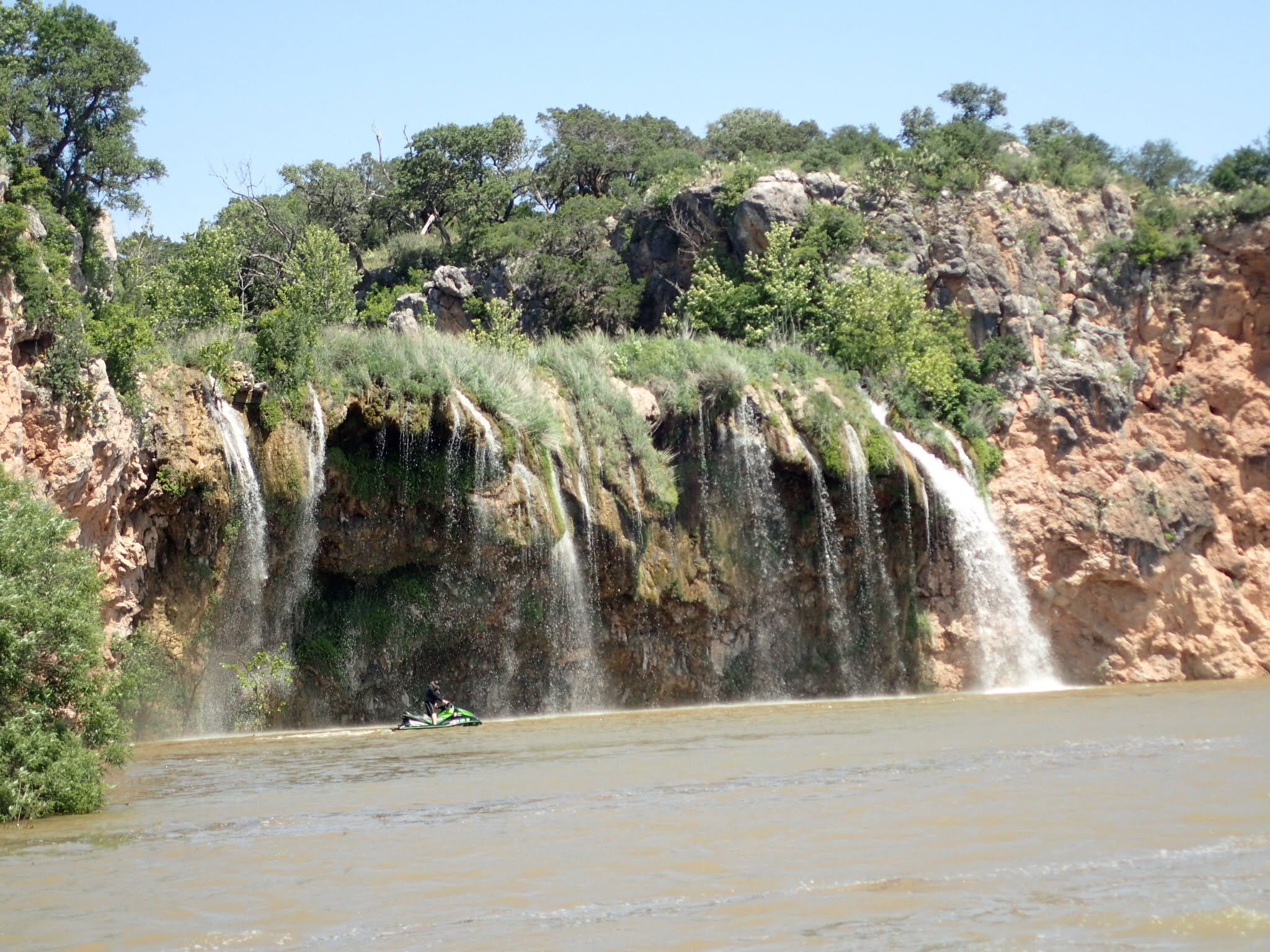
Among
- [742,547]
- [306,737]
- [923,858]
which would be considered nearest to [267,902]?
[923,858]

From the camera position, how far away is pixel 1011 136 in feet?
155

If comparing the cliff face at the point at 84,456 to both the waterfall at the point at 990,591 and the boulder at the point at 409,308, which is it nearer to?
the waterfall at the point at 990,591

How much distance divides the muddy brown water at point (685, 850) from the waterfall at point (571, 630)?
880 centimetres

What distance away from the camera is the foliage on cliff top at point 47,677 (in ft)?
43.6

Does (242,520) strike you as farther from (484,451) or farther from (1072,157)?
(1072,157)

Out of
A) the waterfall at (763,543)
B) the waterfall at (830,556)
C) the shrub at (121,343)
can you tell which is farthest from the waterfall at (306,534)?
the waterfall at (830,556)

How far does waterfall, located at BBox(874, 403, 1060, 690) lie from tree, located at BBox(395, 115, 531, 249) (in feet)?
92.7

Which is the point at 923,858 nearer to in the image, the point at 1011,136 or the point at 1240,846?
the point at 1240,846

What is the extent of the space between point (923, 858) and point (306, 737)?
15214 mm

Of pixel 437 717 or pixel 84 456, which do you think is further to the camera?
pixel 437 717

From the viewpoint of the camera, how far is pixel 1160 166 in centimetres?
4762

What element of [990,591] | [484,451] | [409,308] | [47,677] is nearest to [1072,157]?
[990,591]

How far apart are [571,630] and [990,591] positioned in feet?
35.9

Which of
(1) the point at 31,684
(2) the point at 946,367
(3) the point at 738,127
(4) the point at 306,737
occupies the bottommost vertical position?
(4) the point at 306,737
